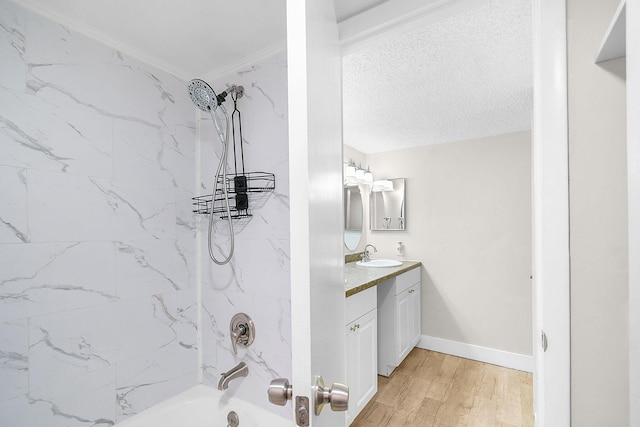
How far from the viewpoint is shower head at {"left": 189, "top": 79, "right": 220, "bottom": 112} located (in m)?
1.33

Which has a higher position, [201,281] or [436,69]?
[436,69]

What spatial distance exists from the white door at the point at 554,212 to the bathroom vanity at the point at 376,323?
977 mm

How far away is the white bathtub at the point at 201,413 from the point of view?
54.2 inches

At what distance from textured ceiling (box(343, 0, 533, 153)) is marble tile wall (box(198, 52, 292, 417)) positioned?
55cm

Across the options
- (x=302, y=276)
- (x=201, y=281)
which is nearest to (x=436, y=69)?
(x=302, y=276)

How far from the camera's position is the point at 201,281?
5.51 feet

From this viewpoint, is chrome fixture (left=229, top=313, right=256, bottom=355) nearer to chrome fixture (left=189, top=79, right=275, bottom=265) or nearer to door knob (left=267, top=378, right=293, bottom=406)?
chrome fixture (left=189, top=79, right=275, bottom=265)

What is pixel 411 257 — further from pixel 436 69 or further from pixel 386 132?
pixel 436 69

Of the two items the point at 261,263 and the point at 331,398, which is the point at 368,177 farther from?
the point at 331,398

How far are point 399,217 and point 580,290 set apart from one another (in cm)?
254

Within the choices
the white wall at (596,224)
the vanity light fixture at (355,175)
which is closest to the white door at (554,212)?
the white wall at (596,224)

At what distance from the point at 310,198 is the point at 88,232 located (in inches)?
49.3

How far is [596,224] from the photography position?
0.74 meters

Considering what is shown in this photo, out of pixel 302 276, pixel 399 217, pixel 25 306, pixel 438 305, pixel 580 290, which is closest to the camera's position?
pixel 302 276
